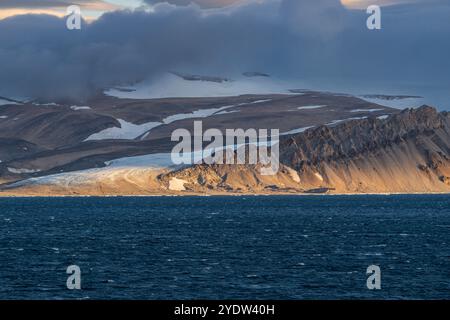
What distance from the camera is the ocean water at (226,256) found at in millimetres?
65938

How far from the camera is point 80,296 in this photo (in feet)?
205

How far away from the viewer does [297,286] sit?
222 ft

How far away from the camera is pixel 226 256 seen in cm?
8856

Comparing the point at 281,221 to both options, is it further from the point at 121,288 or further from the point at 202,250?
the point at 121,288

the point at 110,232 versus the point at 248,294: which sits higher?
the point at 110,232

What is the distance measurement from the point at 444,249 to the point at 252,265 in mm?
22674

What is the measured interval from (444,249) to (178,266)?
27595 millimetres

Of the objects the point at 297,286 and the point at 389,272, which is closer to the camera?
the point at 297,286

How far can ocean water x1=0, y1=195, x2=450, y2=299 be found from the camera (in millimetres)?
65938
